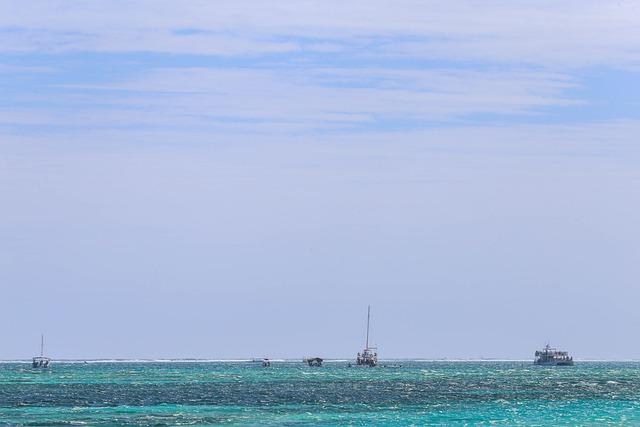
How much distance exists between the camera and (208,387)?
14000 centimetres

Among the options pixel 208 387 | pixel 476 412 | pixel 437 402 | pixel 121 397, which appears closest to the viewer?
pixel 476 412

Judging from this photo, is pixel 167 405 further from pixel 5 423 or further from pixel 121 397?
pixel 5 423

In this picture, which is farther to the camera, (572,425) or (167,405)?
(167,405)

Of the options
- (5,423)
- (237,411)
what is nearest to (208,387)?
(237,411)

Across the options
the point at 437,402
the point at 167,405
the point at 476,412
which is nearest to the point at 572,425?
the point at 476,412

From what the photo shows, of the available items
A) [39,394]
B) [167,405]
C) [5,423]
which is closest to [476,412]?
[167,405]

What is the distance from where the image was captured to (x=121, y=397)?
11425 centimetres

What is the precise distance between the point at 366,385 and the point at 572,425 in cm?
6438

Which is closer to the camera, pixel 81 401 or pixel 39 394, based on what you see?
pixel 81 401

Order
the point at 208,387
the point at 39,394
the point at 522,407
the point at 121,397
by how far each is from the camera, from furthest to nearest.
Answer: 1. the point at 208,387
2. the point at 39,394
3. the point at 121,397
4. the point at 522,407

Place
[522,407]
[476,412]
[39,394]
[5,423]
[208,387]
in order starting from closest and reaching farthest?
[5,423]
[476,412]
[522,407]
[39,394]
[208,387]

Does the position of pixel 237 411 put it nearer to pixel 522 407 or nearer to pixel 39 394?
pixel 522 407

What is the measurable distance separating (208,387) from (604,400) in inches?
1766

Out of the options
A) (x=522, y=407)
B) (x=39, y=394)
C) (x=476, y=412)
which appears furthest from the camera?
(x=39, y=394)
